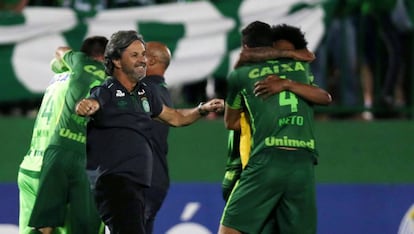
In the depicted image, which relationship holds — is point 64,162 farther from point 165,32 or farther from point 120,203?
point 165,32

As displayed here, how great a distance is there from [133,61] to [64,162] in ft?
4.73

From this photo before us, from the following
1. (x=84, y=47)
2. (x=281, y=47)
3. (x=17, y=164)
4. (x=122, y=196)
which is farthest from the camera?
(x=17, y=164)

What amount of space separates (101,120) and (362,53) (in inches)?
144

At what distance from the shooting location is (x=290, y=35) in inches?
328

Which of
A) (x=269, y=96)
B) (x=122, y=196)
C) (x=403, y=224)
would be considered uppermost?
Result: (x=269, y=96)

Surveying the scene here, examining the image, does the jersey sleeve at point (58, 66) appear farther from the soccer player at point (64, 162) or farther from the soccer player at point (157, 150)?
the soccer player at point (157, 150)

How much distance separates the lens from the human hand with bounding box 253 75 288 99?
26.5 ft

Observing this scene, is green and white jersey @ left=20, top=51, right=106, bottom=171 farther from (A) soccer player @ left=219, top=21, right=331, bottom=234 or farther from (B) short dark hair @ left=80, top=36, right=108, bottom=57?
(A) soccer player @ left=219, top=21, right=331, bottom=234

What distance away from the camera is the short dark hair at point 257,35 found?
8227mm

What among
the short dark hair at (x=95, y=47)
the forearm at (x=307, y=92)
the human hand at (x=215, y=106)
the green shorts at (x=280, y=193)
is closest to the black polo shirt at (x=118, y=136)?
the human hand at (x=215, y=106)

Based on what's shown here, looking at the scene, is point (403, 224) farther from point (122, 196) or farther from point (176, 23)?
point (122, 196)

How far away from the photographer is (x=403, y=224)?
33.8ft

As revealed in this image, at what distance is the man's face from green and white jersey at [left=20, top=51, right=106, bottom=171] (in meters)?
1.18

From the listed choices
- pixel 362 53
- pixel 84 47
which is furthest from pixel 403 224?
pixel 84 47
